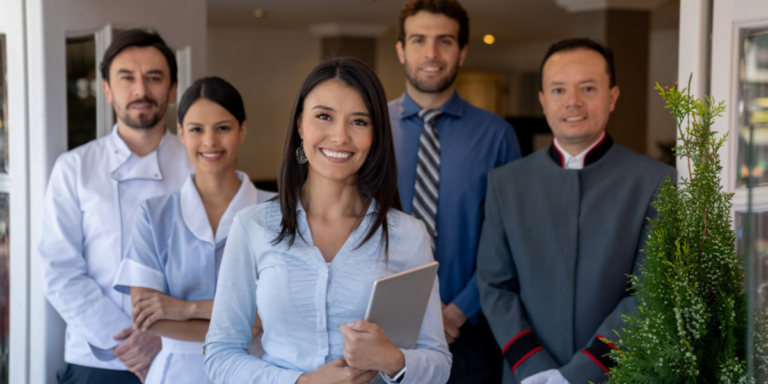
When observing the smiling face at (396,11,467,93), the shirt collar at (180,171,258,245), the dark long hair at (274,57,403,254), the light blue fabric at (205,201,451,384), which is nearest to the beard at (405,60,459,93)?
the smiling face at (396,11,467,93)

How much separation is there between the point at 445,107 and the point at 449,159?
0.22m

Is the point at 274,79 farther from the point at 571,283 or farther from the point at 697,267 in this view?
the point at 697,267

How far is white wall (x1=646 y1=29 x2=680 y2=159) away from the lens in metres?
8.64

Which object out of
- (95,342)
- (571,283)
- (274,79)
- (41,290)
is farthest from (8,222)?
(274,79)

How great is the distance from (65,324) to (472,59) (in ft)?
29.4

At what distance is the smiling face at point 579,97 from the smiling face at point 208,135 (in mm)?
1079

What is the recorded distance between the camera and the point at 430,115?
238cm

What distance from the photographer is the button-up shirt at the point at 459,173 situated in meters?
2.27

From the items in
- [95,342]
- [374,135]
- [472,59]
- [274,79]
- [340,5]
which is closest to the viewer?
[374,135]

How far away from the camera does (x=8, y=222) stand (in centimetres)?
237

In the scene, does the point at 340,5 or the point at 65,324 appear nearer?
the point at 65,324

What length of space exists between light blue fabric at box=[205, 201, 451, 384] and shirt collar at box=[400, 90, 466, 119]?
1.04 meters

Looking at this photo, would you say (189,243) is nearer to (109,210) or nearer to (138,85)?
(109,210)

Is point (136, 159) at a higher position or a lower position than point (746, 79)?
lower
